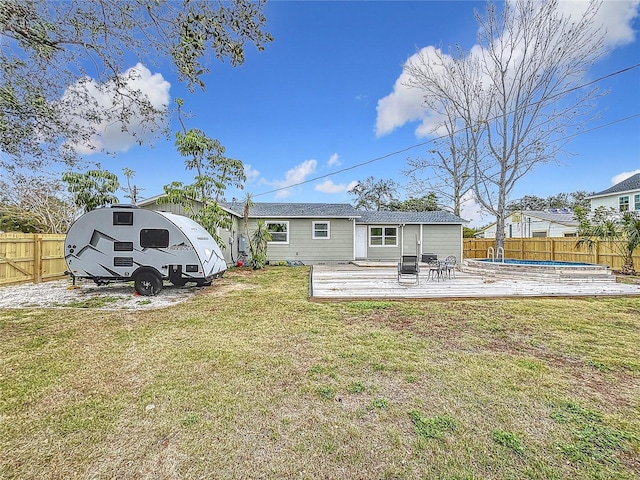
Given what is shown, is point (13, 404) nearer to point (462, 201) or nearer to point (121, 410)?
point (121, 410)

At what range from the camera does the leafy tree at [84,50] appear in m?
3.53

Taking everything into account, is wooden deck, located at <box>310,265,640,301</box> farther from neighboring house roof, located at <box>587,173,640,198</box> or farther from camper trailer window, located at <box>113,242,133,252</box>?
neighboring house roof, located at <box>587,173,640,198</box>

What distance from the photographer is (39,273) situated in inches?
396

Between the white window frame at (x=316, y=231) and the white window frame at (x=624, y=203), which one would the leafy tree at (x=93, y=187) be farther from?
the white window frame at (x=624, y=203)

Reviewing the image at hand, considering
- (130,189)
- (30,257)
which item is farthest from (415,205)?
(30,257)

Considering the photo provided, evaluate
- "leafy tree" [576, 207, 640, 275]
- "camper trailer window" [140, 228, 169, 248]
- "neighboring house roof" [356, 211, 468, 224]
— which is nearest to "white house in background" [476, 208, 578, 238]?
"neighboring house roof" [356, 211, 468, 224]

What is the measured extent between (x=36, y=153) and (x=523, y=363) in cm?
691

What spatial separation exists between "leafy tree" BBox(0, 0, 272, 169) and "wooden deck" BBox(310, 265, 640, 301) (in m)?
5.20

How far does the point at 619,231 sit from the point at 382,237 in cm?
953

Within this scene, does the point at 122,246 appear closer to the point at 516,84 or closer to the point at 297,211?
the point at 297,211

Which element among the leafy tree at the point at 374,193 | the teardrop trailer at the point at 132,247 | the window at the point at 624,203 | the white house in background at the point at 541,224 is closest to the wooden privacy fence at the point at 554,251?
the white house in background at the point at 541,224

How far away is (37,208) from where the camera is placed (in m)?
17.8

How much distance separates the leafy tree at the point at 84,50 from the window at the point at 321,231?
477 inches

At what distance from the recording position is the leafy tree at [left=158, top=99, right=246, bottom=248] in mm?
11864
